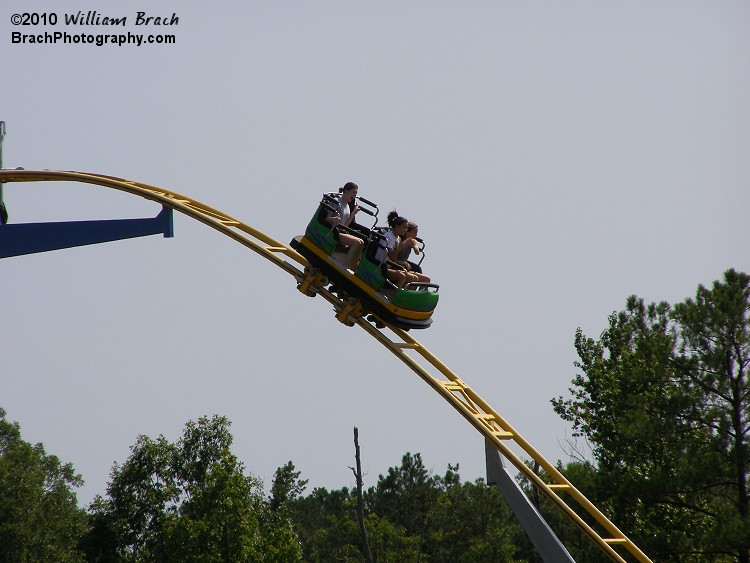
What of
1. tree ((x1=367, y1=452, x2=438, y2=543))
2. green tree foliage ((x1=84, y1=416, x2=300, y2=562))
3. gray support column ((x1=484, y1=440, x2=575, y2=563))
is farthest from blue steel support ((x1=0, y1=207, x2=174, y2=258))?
tree ((x1=367, y1=452, x2=438, y2=543))

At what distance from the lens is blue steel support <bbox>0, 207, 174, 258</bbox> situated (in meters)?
11.7

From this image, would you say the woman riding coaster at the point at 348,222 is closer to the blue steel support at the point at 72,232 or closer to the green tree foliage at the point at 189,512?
the blue steel support at the point at 72,232

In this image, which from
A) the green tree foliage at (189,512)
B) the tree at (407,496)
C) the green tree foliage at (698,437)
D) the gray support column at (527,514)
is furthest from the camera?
the tree at (407,496)

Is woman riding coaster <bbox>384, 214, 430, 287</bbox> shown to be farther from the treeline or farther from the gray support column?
the treeline

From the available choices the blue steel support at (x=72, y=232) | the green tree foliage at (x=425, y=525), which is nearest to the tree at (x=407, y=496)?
the green tree foliage at (x=425, y=525)

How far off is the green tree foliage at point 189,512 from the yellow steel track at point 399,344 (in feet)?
55.5

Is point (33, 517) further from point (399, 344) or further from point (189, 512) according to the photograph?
point (399, 344)

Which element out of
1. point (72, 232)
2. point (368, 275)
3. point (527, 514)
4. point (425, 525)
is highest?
point (425, 525)

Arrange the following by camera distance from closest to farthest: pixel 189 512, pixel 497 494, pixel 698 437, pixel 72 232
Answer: pixel 72 232, pixel 698 437, pixel 189 512, pixel 497 494

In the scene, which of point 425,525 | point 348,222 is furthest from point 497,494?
point 348,222

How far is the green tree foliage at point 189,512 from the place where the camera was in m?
28.0

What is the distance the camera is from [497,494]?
4028cm

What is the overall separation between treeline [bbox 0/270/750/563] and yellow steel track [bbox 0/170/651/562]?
843cm

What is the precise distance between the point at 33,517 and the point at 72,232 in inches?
1079
